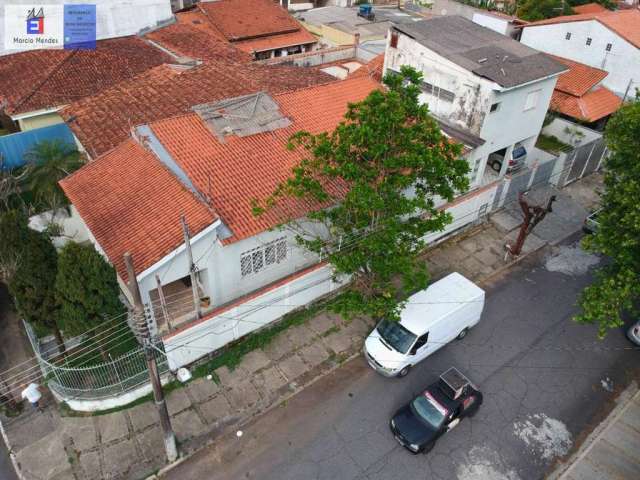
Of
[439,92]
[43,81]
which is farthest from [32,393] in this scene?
[439,92]

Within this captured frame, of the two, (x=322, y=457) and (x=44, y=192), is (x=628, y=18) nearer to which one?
(x=322, y=457)

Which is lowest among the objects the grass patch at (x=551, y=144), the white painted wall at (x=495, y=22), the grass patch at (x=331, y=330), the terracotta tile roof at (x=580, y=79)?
the grass patch at (x=331, y=330)

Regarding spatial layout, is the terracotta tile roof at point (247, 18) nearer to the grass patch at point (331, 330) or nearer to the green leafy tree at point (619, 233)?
the grass patch at point (331, 330)

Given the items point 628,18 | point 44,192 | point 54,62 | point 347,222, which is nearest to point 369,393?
point 347,222

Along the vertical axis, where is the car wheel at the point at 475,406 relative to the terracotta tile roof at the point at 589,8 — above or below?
below

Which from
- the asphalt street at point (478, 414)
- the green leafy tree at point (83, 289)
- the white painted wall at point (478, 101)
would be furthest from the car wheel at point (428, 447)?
the white painted wall at point (478, 101)

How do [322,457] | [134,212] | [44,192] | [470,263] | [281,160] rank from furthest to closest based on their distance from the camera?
[470,263]
[44,192]
[281,160]
[134,212]
[322,457]

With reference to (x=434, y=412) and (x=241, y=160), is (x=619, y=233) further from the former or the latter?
(x=241, y=160)
